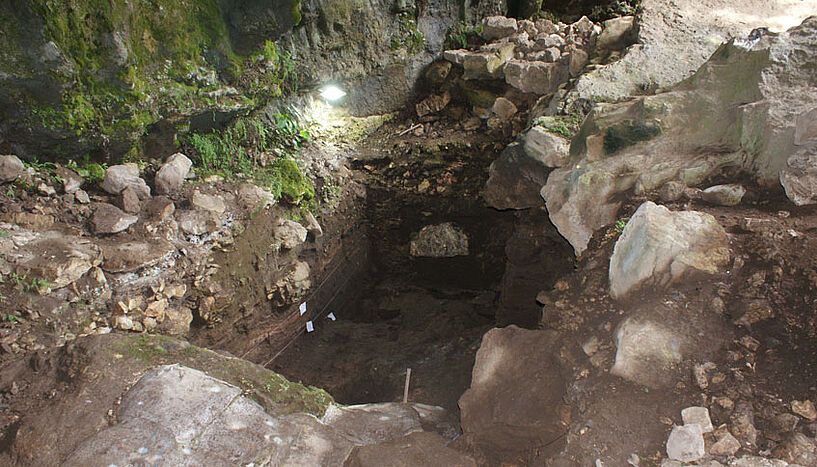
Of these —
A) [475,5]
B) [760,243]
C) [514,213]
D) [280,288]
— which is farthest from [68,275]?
[475,5]

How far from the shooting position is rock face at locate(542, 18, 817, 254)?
2629 millimetres

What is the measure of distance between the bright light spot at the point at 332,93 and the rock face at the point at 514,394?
4.10 metres

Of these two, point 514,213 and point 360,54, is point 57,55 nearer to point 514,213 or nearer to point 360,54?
point 360,54

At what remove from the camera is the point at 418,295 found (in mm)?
6270

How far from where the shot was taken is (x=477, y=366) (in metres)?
2.73

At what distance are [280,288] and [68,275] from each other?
1.89 meters

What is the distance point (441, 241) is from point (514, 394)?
3748 millimetres

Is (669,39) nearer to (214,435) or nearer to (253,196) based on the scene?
(253,196)

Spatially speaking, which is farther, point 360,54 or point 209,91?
point 360,54

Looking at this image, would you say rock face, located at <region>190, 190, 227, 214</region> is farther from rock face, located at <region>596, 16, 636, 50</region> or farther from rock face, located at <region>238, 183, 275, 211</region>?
rock face, located at <region>596, 16, 636, 50</region>

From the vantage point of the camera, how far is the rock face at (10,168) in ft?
10.2

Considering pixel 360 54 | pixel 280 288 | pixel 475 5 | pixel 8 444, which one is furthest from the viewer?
pixel 475 5

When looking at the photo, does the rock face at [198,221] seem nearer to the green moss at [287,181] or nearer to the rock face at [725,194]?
the green moss at [287,181]

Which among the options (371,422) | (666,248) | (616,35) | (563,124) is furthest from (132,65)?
(616,35)
